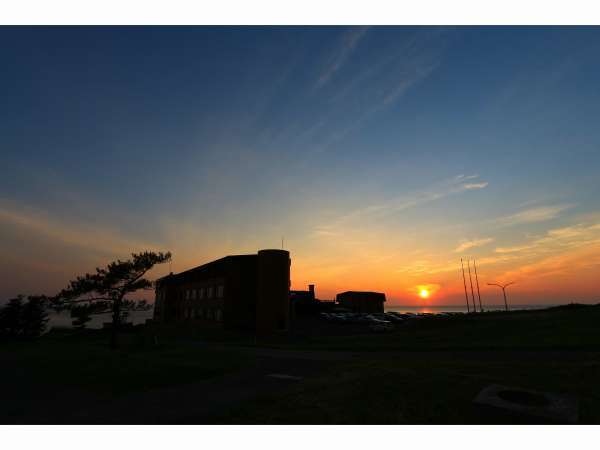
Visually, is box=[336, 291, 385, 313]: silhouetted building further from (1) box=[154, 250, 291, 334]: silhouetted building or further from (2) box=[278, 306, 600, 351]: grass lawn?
(2) box=[278, 306, 600, 351]: grass lawn

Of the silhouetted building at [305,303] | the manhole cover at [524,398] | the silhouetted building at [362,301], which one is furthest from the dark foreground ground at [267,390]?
the silhouetted building at [362,301]

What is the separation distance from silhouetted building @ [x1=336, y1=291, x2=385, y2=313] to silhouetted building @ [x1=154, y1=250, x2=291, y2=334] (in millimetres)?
44882

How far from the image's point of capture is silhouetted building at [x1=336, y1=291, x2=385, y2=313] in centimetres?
9919

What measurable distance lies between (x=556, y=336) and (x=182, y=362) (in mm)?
29393

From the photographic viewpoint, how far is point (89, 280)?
3425 cm

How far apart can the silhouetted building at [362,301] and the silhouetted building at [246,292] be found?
4488 centimetres

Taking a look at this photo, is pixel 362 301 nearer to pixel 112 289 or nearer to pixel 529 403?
pixel 112 289

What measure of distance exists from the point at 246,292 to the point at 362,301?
5009 cm

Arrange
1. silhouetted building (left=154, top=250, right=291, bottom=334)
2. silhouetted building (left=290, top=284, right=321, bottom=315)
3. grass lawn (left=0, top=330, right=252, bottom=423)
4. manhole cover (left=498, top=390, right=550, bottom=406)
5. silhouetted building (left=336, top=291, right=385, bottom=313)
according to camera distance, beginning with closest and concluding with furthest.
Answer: manhole cover (left=498, top=390, right=550, bottom=406)
grass lawn (left=0, top=330, right=252, bottom=423)
silhouetted building (left=154, top=250, right=291, bottom=334)
silhouetted building (left=290, top=284, right=321, bottom=315)
silhouetted building (left=336, top=291, right=385, bottom=313)

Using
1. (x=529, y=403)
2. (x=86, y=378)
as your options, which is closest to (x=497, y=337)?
(x=529, y=403)

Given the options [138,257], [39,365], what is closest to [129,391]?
[39,365]

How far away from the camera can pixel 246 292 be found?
193 ft

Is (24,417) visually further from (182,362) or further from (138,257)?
(138,257)

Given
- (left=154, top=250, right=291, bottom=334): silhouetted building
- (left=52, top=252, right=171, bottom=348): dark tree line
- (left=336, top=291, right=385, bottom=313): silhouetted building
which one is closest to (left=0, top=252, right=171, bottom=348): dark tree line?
(left=52, top=252, right=171, bottom=348): dark tree line
